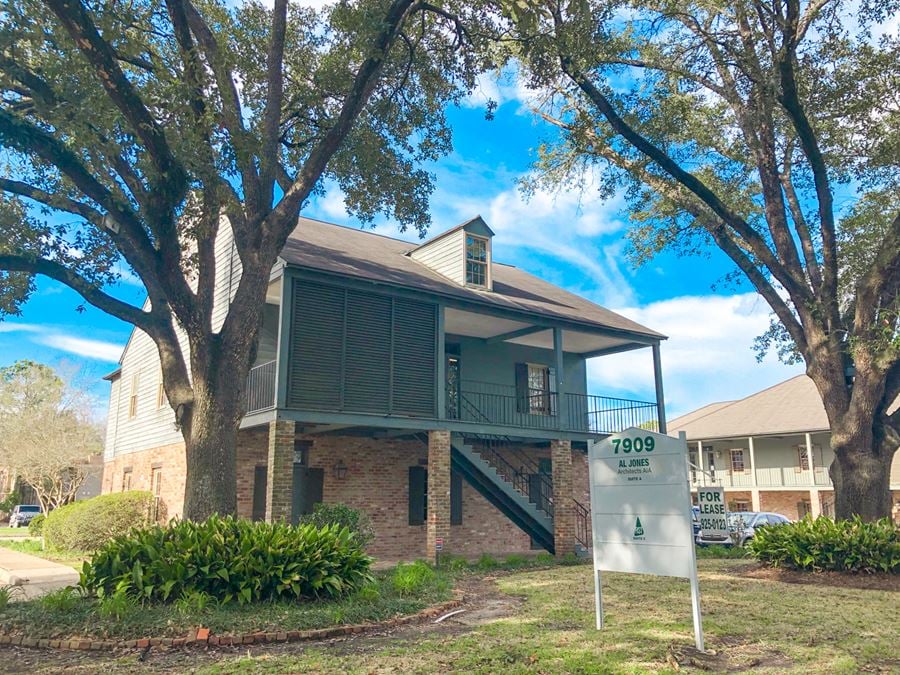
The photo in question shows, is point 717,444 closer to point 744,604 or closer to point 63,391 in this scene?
point 744,604

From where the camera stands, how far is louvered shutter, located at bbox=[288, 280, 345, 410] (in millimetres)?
13789

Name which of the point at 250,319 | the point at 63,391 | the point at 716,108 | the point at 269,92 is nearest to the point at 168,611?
the point at 250,319

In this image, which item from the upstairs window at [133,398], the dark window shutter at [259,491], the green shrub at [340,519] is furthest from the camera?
the upstairs window at [133,398]

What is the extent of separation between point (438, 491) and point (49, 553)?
35.1ft

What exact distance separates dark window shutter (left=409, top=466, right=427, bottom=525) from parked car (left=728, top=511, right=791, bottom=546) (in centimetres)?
886

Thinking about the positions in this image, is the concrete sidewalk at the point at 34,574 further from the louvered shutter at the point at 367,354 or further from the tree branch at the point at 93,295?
the louvered shutter at the point at 367,354

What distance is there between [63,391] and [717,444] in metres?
37.1

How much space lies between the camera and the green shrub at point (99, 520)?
1706 centimetres

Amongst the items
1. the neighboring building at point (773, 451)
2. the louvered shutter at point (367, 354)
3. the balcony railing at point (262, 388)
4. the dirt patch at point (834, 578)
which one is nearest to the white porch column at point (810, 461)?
the neighboring building at point (773, 451)

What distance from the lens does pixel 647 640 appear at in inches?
260

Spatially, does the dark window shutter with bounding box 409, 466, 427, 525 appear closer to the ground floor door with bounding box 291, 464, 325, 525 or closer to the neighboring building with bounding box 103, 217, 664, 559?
the neighboring building with bounding box 103, 217, 664, 559

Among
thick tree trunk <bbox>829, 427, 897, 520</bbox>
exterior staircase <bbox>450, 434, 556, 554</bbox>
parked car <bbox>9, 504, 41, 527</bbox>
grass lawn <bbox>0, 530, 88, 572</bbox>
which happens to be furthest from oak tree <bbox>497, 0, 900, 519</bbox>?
parked car <bbox>9, 504, 41, 527</bbox>

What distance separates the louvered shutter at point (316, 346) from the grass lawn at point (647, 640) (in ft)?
20.0

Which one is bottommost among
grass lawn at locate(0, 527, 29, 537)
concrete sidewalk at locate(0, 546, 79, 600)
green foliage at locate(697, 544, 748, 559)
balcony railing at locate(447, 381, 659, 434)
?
grass lawn at locate(0, 527, 29, 537)
